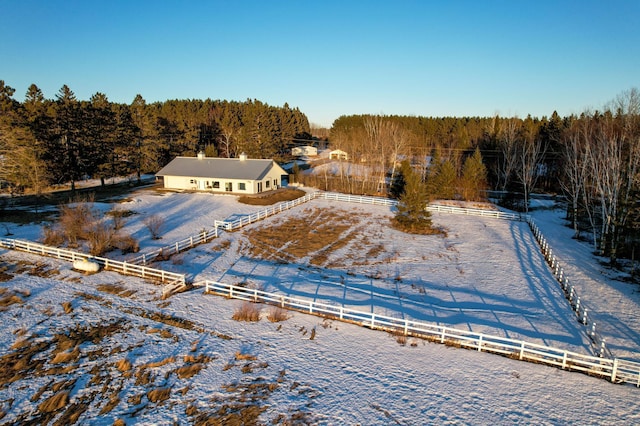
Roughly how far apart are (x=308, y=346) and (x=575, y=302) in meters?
14.9

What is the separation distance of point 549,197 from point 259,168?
43.2m

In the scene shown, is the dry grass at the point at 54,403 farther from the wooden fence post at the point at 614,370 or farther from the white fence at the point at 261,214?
the white fence at the point at 261,214

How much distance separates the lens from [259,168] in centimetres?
4459

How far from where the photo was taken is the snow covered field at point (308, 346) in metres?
10.3

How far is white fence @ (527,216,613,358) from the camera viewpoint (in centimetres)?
1456

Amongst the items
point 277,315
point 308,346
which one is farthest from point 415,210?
point 308,346

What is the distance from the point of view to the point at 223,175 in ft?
143

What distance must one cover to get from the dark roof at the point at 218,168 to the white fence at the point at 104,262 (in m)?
22.7

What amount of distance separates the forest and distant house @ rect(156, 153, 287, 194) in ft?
24.2

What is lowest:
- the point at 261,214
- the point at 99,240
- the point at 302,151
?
the point at 99,240

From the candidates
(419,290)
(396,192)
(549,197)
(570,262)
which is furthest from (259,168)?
(549,197)

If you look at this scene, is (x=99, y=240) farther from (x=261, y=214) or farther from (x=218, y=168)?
(x=218, y=168)

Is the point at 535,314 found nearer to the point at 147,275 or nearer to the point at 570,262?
the point at 570,262

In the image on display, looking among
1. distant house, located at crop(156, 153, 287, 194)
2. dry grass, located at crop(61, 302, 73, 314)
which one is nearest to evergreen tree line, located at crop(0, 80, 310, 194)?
distant house, located at crop(156, 153, 287, 194)
